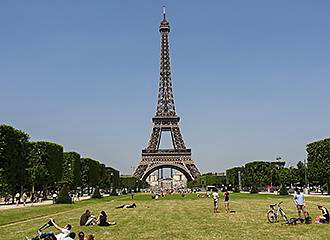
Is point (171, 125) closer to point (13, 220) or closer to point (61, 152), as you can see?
point (61, 152)

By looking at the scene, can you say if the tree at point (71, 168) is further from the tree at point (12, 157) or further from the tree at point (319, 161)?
the tree at point (319, 161)

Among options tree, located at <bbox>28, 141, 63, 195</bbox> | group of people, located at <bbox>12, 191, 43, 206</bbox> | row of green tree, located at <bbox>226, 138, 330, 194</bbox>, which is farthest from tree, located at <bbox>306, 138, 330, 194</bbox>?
group of people, located at <bbox>12, 191, 43, 206</bbox>

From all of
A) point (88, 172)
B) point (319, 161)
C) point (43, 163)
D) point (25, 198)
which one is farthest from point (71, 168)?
point (319, 161)

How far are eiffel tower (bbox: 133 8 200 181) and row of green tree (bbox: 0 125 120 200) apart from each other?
2951cm

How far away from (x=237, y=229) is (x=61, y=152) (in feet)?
170

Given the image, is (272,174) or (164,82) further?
(164,82)

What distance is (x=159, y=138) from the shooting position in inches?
4845

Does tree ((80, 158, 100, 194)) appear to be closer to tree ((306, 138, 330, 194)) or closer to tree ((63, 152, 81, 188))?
tree ((63, 152, 81, 188))

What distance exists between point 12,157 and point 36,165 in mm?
10173

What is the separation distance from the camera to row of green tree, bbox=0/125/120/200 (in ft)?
171

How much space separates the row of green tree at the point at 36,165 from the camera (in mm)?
52188

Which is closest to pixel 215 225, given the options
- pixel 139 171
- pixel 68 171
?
pixel 68 171

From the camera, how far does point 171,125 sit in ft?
402

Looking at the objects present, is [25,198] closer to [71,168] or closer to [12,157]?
[12,157]
